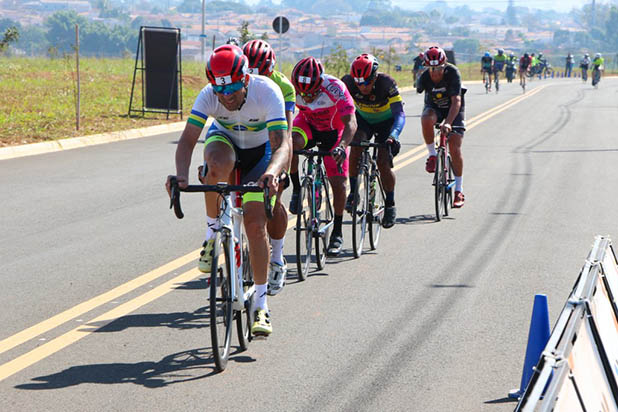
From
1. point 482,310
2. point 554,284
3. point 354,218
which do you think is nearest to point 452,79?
point 354,218

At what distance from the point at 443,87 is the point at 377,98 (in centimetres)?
215

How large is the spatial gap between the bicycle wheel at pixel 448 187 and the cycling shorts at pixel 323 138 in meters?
2.74

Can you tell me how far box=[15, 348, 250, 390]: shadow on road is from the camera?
5.16 metres

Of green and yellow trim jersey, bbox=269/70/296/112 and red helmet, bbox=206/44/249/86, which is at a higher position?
red helmet, bbox=206/44/249/86

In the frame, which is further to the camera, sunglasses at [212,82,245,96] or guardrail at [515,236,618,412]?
sunglasses at [212,82,245,96]

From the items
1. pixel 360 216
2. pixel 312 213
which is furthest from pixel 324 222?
pixel 360 216

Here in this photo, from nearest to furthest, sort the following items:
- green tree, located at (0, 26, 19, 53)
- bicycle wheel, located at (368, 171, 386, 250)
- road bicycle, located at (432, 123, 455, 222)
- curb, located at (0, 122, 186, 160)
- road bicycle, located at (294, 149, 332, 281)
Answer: road bicycle, located at (294, 149, 332, 281) < bicycle wheel, located at (368, 171, 386, 250) < road bicycle, located at (432, 123, 455, 222) < curb, located at (0, 122, 186, 160) < green tree, located at (0, 26, 19, 53)

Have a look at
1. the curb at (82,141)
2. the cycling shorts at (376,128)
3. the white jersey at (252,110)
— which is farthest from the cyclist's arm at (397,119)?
the curb at (82,141)

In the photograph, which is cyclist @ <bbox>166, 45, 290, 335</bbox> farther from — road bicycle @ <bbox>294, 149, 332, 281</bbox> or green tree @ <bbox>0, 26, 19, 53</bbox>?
green tree @ <bbox>0, 26, 19, 53</bbox>

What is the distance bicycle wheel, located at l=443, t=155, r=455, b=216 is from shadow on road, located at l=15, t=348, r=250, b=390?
19.8ft

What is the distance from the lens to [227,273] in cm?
546

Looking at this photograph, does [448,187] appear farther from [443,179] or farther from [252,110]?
[252,110]

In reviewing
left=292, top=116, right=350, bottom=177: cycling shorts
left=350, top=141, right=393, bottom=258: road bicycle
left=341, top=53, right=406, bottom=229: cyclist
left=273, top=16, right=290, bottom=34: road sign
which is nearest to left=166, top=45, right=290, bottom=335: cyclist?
left=292, top=116, right=350, bottom=177: cycling shorts

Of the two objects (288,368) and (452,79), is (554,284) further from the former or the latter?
(452,79)
